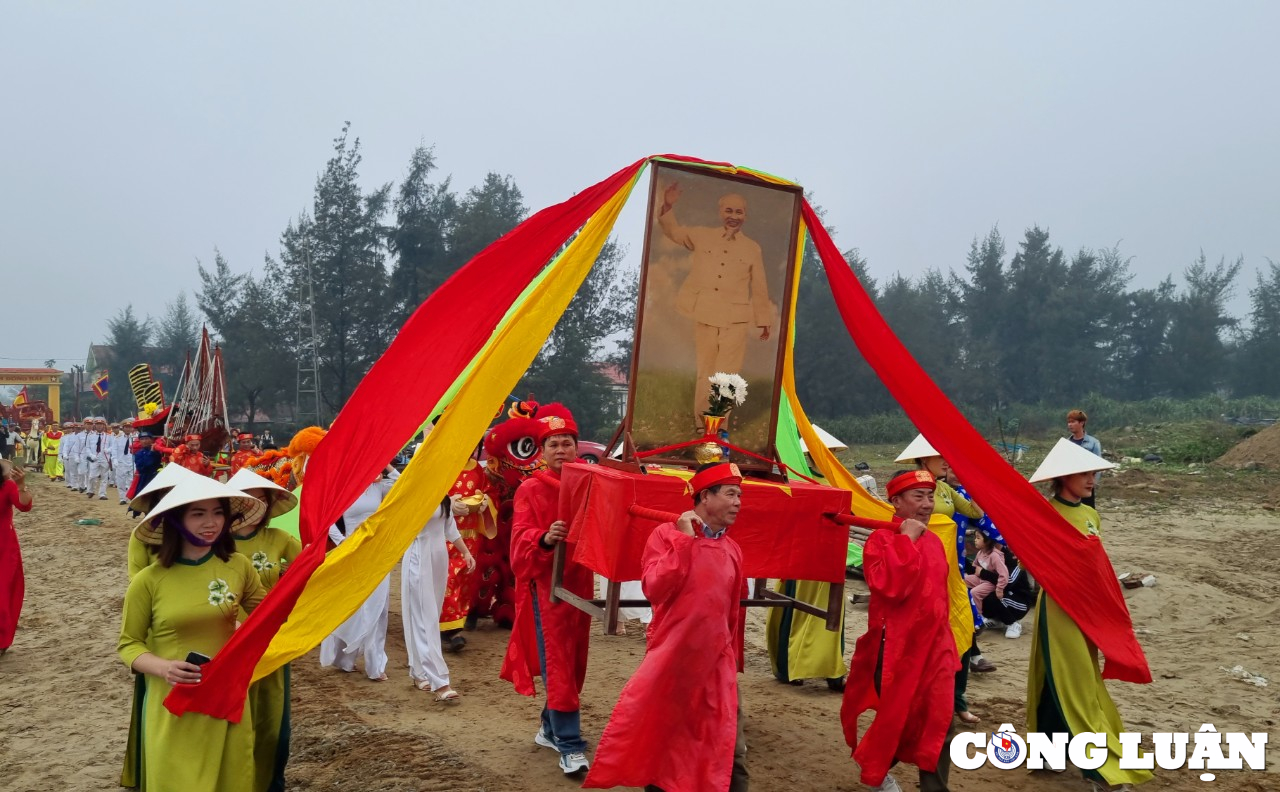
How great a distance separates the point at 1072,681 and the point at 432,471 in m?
3.78

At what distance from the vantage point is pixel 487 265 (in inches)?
217

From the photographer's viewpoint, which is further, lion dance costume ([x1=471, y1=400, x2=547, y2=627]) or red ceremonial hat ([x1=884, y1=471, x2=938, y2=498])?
lion dance costume ([x1=471, y1=400, x2=547, y2=627])

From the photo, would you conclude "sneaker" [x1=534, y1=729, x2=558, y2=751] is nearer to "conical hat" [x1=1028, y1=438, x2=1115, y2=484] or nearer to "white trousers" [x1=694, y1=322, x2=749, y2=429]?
"white trousers" [x1=694, y1=322, x2=749, y2=429]

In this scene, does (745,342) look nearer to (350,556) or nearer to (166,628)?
(350,556)

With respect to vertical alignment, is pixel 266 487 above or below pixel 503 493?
above

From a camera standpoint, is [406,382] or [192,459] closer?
[406,382]

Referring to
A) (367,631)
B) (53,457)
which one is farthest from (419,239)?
(367,631)

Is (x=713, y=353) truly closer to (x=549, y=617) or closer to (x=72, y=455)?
(x=549, y=617)

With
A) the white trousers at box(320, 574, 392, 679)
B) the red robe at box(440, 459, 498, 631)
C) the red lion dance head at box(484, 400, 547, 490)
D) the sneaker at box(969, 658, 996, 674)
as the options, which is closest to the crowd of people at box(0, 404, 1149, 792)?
the white trousers at box(320, 574, 392, 679)

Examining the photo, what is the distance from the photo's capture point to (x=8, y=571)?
28.3 ft

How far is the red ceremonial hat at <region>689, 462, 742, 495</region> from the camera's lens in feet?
15.0

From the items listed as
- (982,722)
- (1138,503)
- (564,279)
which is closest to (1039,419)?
(1138,503)

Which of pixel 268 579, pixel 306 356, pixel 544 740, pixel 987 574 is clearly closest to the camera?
pixel 268 579

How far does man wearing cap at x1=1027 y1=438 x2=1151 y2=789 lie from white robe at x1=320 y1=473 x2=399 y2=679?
493cm
